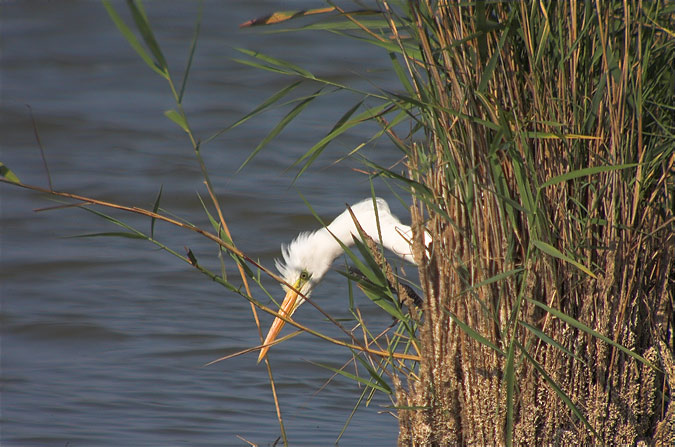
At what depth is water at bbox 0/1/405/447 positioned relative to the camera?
3.44m

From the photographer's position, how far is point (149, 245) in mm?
5754

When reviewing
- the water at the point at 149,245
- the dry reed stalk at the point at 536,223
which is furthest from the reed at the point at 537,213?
the water at the point at 149,245

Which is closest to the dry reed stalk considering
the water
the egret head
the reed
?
the reed

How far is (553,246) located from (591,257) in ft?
0.41

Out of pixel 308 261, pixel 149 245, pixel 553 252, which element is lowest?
pixel 553 252

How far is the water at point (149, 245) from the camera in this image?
3.44 metres

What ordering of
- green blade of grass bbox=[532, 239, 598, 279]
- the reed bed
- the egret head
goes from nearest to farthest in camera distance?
green blade of grass bbox=[532, 239, 598, 279]
the reed bed
the egret head

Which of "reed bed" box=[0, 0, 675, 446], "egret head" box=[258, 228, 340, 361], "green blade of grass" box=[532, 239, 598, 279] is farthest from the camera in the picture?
"egret head" box=[258, 228, 340, 361]

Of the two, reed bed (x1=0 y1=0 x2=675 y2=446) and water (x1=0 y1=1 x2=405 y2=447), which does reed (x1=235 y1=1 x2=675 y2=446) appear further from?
water (x1=0 y1=1 x2=405 y2=447)

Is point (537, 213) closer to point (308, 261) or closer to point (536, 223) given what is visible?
point (536, 223)

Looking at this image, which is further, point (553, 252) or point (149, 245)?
point (149, 245)

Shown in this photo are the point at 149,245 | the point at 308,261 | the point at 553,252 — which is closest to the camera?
the point at 553,252

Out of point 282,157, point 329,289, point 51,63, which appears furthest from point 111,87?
point 329,289

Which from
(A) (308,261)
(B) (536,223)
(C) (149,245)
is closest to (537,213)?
(B) (536,223)
